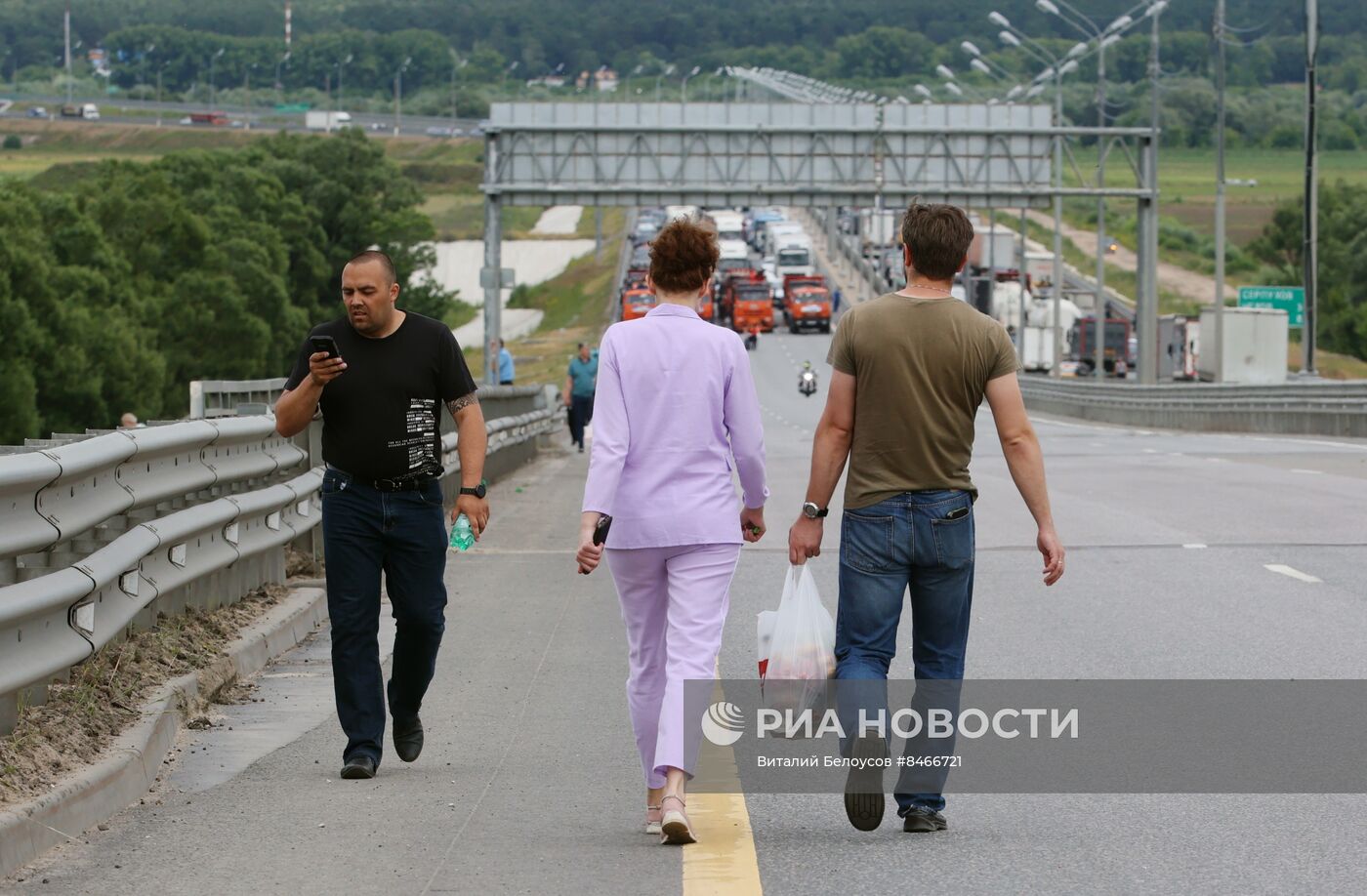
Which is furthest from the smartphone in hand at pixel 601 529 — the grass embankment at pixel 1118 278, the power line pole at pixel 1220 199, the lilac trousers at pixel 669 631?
the grass embankment at pixel 1118 278

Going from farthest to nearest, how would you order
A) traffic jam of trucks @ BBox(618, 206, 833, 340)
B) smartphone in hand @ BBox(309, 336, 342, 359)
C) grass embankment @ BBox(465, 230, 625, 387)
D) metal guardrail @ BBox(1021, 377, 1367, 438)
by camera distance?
traffic jam of trucks @ BBox(618, 206, 833, 340), grass embankment @ BBox(465, 230, 625, 387), metal guardrail @ BBox(1021, 377, 1367, 438), smartphone in hand @ BBox(309, 336, 342, 359)

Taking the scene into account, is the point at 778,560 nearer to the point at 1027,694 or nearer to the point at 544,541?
the point at 544,541

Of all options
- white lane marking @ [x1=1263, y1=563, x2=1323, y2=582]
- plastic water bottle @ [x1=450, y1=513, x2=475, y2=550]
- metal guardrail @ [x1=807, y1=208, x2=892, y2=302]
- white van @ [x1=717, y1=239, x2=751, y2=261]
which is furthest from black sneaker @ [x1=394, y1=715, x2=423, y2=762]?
white van @ [x1=717, y1=239, x2=751, y2=261]

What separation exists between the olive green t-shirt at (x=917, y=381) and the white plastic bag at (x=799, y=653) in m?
0.39

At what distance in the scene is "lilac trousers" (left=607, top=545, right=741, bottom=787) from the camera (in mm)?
6879

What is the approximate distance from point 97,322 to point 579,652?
57276 mm

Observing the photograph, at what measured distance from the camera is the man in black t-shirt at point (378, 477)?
8039 millimetres

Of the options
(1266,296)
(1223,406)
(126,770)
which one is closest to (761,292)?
(1266,296)

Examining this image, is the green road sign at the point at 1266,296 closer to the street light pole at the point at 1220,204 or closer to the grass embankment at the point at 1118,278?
the street light pole at the point at 1220,204

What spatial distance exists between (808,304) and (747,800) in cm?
9643

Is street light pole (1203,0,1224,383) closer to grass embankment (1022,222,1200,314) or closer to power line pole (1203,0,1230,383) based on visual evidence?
power line pole (1203,0,1230,383)

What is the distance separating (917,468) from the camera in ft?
22.6

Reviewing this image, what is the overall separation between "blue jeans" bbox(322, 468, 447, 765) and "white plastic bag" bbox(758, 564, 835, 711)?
5.05 ft

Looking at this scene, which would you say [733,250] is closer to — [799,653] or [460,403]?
[460,403]
